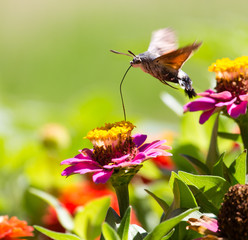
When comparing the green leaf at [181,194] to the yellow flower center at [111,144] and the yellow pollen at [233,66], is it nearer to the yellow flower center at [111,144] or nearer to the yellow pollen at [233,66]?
the yellow flower center at [111,144]

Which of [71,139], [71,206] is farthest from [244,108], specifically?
[71,139]

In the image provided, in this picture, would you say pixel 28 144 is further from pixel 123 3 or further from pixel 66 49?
pixel 123 3

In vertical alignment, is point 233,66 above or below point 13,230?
above

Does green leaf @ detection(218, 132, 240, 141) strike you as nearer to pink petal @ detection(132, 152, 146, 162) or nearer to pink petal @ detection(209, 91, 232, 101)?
pink petal @ detection(209, 91, 232, 101)

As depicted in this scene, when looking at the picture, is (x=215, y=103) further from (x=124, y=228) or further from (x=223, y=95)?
(x=124, y=228)

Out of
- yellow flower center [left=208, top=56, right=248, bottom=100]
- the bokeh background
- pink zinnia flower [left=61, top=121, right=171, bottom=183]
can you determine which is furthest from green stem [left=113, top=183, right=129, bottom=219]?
the bokeh background

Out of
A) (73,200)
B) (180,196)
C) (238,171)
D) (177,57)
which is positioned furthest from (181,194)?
(73,200)
